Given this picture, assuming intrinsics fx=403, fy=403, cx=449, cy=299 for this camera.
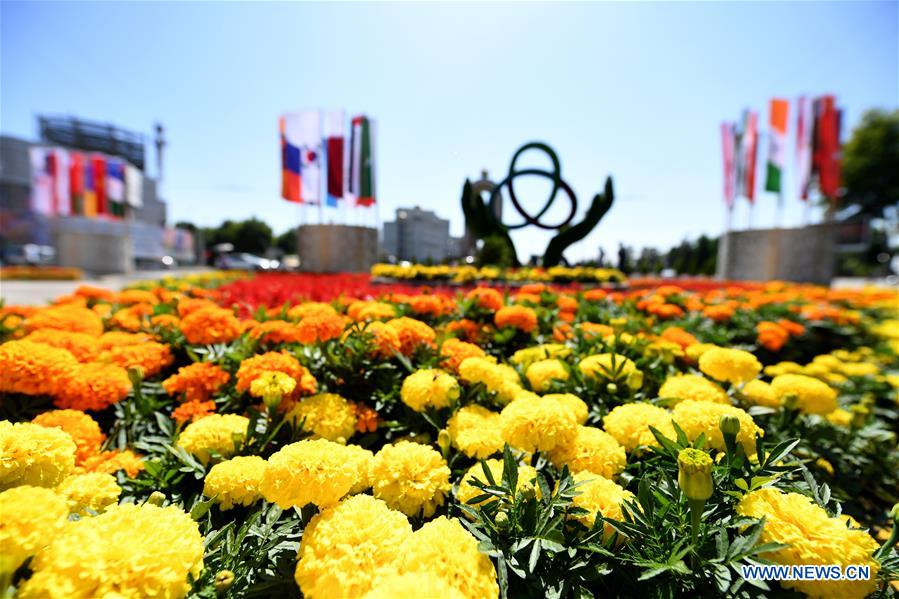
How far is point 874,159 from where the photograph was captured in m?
28.8

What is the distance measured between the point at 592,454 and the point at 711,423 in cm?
32

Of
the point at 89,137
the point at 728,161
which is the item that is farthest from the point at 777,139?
the point at 89,137

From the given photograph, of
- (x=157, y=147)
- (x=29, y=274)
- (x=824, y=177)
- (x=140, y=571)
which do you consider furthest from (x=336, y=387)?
(x=157, y=147)

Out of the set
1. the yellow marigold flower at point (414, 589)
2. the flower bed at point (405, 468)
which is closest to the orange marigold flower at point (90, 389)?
the flower bed at point (405, 468)

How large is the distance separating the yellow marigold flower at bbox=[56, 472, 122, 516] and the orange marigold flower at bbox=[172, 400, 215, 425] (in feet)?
1.12

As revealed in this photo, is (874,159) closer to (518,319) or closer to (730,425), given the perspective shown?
(518,319)

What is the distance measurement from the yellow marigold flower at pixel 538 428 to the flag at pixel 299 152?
1524cm

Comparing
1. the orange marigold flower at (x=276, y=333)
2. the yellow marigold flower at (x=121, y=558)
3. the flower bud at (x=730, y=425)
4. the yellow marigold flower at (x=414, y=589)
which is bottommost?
the yellow marigold flower at (x=414, y=589)

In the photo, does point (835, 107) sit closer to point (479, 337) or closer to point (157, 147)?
point (479, 337)

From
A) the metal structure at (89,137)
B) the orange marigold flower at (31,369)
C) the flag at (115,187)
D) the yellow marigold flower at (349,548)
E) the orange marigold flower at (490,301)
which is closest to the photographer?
the yellow marigold flower at (349,548)

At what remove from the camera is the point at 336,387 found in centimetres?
154

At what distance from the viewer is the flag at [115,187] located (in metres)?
21.5

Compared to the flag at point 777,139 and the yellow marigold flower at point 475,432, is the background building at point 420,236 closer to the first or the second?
the yellow marigold flower at point 475,432

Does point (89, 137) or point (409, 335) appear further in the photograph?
point (89, 137)
